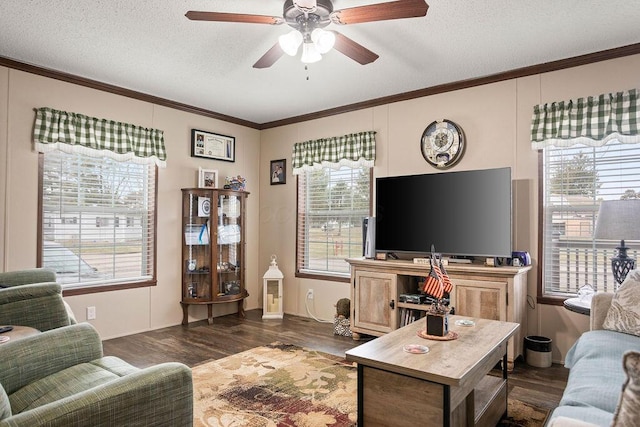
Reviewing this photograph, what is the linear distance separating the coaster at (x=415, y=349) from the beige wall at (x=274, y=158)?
195 cm

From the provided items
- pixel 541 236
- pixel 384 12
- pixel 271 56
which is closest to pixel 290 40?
pixel 271 56

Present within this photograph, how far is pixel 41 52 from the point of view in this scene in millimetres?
3256

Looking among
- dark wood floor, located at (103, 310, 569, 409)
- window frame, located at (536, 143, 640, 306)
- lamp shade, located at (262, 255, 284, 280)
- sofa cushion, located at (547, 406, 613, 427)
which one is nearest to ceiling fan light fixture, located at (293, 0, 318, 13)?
sofa cushion, located at (547, 406, 613, 427)

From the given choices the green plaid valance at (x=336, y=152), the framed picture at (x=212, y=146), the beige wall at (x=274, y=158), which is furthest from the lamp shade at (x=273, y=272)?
the framed picture at (x=212, y=146)

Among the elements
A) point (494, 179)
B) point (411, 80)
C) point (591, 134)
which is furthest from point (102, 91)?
point (591, 134)

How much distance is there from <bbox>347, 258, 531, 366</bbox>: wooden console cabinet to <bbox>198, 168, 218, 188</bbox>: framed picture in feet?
6.55

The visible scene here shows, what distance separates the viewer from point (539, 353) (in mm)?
3254

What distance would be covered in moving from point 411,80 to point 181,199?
9.35 ft

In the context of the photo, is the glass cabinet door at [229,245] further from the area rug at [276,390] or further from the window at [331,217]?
the area rug at [276,390]

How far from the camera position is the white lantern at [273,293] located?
500 centimetres

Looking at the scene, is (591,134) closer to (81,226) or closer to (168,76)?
(168,76)

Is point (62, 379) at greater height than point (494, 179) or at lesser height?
lesser

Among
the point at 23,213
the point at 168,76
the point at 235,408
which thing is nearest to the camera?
the point at 235,408

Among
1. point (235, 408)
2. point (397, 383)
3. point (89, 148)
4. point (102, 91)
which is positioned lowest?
point (235, 408)
